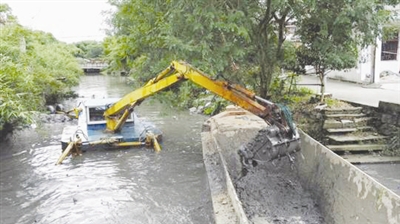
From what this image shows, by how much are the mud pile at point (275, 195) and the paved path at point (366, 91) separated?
200 inches

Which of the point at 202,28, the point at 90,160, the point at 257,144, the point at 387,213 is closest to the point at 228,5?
the point at 202,28

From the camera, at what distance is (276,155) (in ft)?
18.9

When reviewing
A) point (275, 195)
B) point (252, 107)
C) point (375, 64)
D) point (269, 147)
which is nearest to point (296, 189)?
point (275, 195)

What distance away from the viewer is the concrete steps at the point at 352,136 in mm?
9047

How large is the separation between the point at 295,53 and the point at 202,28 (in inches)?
185

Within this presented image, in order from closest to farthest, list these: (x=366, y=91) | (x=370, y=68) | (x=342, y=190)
Answer: (x=342, y=190), (x=366, y=91), (x=370, y=68)

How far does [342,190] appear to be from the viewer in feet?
18.1

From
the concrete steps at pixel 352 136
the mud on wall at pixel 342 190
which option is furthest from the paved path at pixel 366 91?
the mud on wall at pixel 342 190

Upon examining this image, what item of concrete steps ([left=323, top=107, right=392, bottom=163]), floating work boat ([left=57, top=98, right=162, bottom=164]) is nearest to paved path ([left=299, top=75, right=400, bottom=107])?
concrete steps ([left=323, top=107, right=392, bottom=163])

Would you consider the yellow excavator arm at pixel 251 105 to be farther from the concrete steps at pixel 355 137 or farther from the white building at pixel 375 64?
the white building at pixel 375 64

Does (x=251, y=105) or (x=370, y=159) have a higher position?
(x=251, y=105)

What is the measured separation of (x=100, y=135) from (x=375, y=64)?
11848 mm

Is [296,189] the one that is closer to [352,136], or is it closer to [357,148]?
[357,148]

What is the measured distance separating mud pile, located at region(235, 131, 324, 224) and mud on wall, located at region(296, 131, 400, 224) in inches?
8.0
